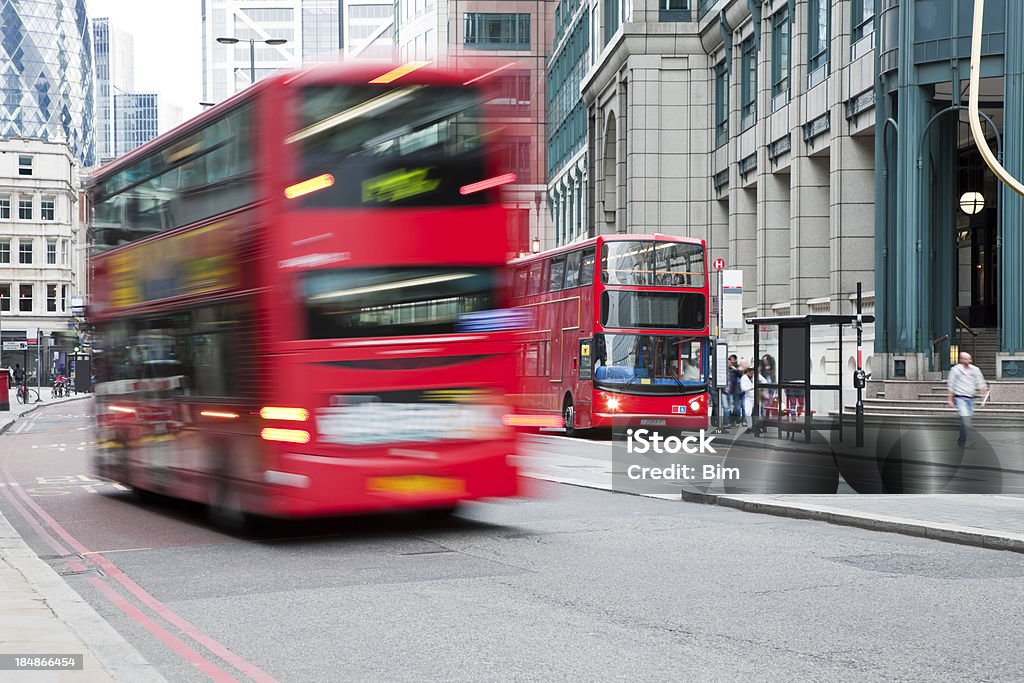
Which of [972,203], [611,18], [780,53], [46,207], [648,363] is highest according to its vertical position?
[611,18]

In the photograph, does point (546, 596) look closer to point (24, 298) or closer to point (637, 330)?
point (637, 330)

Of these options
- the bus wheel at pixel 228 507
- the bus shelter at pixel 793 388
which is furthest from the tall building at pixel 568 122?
the bus wheel at pixel 228 507

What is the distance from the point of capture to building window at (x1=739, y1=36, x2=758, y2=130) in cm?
4285

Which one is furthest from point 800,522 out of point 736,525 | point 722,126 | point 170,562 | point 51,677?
point 722,126

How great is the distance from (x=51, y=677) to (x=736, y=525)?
8.26 metres

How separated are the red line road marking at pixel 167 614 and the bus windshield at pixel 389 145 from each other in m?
3.37

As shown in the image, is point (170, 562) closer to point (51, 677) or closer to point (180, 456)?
point (180, 456)

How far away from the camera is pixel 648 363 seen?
27562 mm

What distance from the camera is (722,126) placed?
46.8 m

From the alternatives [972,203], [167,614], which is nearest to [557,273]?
[972,203]

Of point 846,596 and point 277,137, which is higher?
point 277,137

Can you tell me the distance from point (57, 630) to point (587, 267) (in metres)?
21.0

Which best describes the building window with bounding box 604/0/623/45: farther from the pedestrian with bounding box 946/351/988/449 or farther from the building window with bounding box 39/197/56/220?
the building window with bounding box 39/197/56/220

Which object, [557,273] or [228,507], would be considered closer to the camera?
[228,507]
